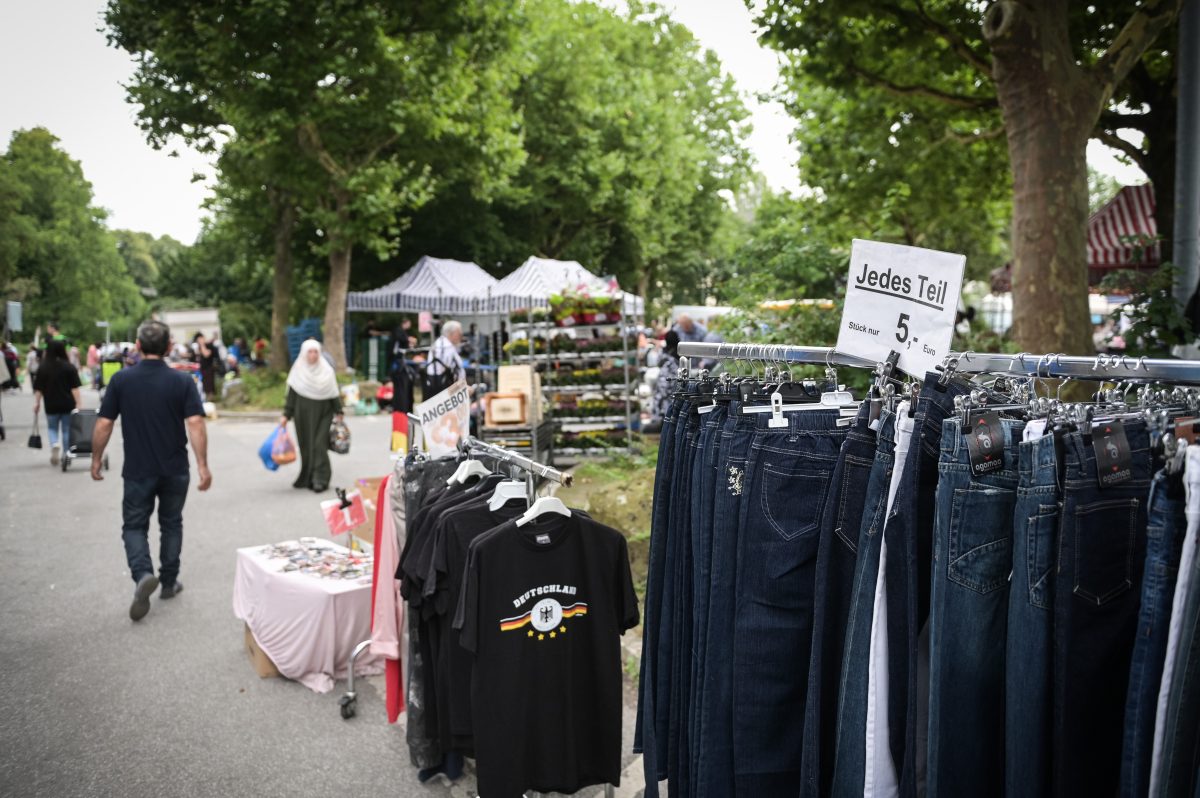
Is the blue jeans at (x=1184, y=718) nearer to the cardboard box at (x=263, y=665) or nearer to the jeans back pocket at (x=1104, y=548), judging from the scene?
the jeans back pocket at (x=1104, y=548)

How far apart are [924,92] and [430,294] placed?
17.7 meters

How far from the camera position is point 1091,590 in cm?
158

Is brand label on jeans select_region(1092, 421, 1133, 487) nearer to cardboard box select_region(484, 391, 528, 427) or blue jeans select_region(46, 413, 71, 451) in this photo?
cardboard box select_region(484, 391, 528, 427)

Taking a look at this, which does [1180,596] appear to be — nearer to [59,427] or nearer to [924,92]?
[924,92]

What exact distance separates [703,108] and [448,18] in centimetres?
2580

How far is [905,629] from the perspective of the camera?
1.89 meters

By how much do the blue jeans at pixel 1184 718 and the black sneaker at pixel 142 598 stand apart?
6212 millimetres

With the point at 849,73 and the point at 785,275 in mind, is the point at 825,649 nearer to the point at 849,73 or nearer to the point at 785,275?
the point at 849,73

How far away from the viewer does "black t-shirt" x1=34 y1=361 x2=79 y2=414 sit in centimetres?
1129

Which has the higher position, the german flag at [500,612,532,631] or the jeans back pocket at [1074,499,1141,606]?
the jeans back pocket at [1074,499,1141,606]

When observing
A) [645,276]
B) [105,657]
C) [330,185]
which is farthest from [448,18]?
[645,276]

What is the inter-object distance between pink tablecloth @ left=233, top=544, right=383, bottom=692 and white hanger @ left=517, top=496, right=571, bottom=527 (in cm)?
228

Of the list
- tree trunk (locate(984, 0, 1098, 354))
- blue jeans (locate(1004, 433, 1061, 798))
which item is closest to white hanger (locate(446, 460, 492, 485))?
blue jeans (locate(1004, 433, 1061, 798))

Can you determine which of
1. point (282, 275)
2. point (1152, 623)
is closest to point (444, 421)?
point (1152, 623)
